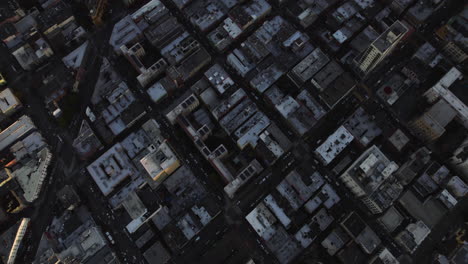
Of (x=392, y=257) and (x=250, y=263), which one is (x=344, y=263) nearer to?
(x=392, y=257)

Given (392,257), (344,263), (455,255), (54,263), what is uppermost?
(54,263)

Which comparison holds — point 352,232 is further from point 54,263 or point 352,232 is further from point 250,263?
point 54,263

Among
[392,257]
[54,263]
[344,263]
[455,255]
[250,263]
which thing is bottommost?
[455,255]

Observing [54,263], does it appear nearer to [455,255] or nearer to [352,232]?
[352,232]

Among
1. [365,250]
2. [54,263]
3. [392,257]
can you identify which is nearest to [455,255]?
[392,257]

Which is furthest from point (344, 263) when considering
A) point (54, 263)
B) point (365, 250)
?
point (54, 263)

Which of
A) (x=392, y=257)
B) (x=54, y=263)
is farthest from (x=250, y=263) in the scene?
(x=54, y=263)

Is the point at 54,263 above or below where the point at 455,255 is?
above
